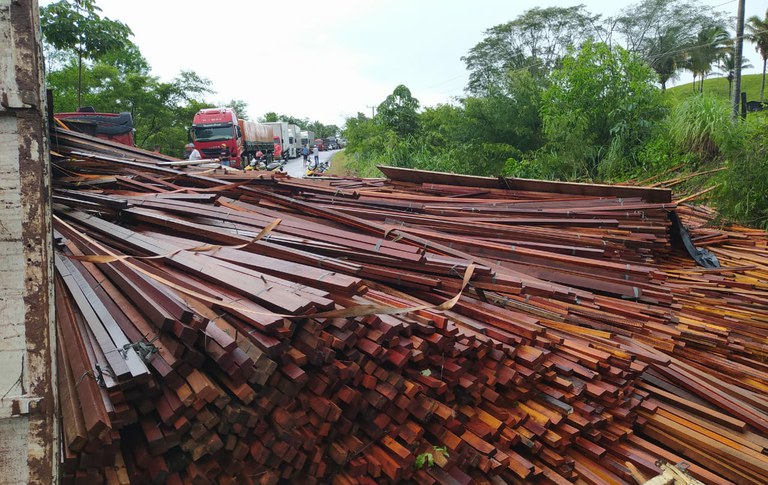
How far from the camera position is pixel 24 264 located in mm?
1572

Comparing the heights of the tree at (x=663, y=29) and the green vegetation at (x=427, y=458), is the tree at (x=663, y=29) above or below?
above

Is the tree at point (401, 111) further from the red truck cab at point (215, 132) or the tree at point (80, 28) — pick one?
the tree at point (80, 28)

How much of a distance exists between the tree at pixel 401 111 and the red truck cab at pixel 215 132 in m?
6.70

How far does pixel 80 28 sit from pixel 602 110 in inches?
413

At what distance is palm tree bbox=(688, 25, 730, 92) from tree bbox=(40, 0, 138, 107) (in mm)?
34068

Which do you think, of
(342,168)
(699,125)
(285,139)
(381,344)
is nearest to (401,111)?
(342,168)

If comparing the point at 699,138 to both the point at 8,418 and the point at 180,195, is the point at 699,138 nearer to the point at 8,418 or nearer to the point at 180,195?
the point at 180,195

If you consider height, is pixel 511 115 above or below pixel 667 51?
below

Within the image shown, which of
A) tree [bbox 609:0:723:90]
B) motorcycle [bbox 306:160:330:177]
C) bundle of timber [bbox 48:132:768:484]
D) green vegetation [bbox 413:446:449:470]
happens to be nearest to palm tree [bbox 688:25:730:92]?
tree [bbox 609:0:723:90]

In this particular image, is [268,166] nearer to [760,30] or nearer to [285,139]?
[285,139]

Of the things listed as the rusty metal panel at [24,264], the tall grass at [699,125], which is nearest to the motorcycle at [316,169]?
the tall grass at [699,125]

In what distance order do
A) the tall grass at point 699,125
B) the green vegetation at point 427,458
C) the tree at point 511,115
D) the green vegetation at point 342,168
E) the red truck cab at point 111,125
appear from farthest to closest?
the green vegetation at point 342,168, the tree at point 511,115, the red truck cab at point 111,125, the tall grass at point 699,125, the green vegetation at point 427,458

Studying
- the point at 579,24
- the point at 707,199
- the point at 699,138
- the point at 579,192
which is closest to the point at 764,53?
the point at 579,24

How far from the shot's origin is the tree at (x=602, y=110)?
1081cm
